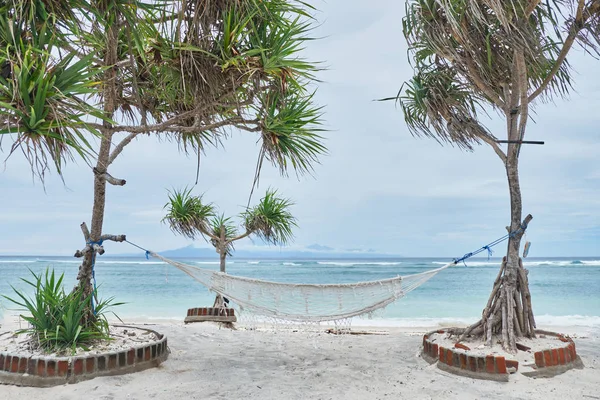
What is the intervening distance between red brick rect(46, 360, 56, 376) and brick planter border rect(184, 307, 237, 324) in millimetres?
2540

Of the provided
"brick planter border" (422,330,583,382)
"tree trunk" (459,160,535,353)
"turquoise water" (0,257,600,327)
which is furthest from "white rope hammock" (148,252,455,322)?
"turquoise water" (0,257,600,327)

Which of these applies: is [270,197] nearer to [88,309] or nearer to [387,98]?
[387,98]

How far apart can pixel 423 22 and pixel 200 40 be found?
4.47 ft

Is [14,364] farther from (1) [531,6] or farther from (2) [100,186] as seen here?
(1) [531,6]

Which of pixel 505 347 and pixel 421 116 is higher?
pixel 421 116

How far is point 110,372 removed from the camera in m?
2.46

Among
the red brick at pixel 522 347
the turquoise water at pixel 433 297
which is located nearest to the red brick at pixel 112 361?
the red brick at pixel 522 347

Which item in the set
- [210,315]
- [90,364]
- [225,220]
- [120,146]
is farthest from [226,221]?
[90,364]

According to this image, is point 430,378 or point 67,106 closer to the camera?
point 67,106

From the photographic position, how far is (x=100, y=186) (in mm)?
2957

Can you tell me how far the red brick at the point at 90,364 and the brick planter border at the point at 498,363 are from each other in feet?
6.49

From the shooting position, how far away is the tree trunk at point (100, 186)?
2.78 m

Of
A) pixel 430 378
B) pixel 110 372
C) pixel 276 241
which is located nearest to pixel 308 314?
pixel 430 378

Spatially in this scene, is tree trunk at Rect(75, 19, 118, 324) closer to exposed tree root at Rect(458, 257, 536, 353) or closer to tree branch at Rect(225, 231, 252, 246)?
exposed tree root at Rect(458, 257, 536, 353)
